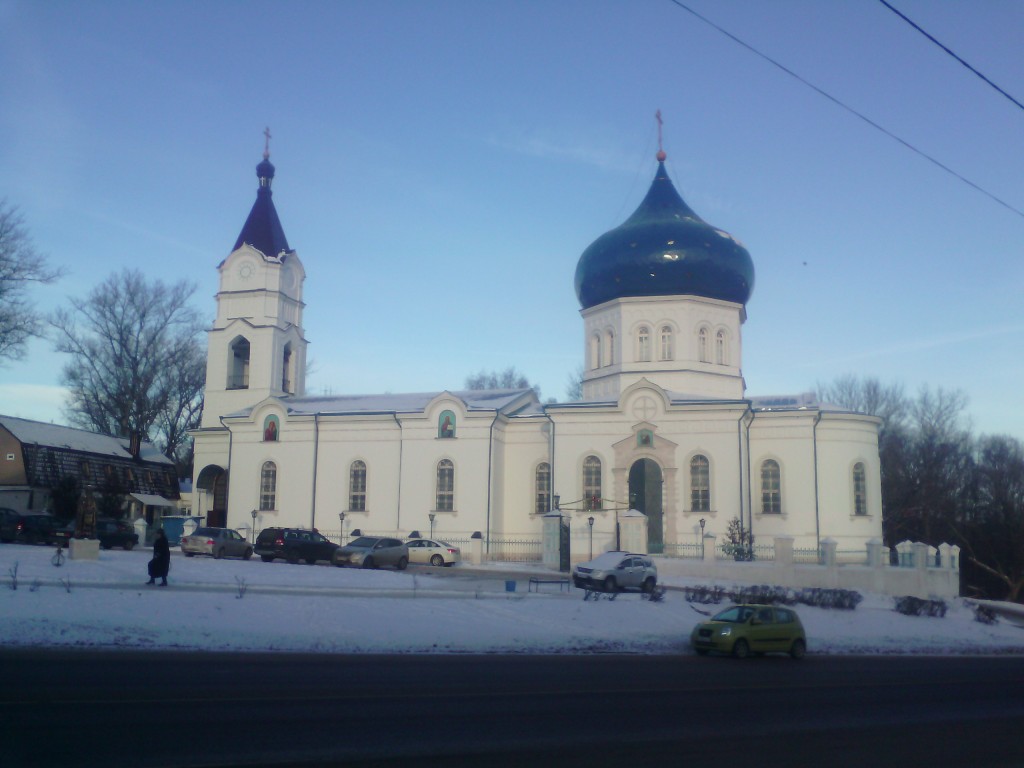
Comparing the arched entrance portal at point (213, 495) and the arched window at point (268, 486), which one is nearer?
the arched window at point (268, 486)

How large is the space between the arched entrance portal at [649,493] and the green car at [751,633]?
17.6 metres

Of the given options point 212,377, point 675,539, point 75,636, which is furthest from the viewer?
point 212,377

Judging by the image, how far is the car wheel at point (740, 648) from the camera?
58.4ft

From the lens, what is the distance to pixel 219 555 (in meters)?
30.4

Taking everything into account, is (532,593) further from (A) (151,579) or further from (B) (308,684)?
(B) (308,684)

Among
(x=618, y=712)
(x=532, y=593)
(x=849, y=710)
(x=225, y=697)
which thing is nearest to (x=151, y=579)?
(x=532, y=593)

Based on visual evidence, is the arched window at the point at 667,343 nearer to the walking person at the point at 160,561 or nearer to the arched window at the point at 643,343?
the arched window at the point at 643,343

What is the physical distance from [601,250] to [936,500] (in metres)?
28.1

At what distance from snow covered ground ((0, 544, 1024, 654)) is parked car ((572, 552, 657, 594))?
1.10m

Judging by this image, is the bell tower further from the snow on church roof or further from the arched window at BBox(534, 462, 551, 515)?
the arched window at BBox(534, 462, 551, 515)

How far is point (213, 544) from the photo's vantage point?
30.3 metres

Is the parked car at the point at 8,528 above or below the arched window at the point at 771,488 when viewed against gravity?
below

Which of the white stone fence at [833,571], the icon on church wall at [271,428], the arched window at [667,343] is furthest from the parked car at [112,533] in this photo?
the arched window at [667,343]

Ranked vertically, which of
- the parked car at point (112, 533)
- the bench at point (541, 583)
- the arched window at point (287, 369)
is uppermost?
the arched window at point (287, 369)
